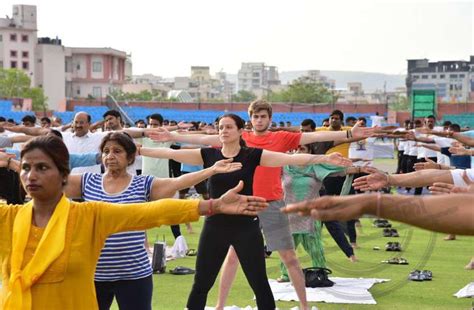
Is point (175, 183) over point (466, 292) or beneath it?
over

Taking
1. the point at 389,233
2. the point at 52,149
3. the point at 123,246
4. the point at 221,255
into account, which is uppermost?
the point at 52,149

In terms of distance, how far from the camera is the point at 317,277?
10062mm

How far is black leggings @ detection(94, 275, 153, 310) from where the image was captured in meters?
5.95

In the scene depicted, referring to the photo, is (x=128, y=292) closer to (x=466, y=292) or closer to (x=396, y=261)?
(x=466, y=292)

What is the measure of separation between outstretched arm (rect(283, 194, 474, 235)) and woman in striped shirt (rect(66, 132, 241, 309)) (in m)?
2.75

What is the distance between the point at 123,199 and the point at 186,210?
1.64m

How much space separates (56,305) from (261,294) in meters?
3.32

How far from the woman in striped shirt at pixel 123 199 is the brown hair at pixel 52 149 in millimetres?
1551

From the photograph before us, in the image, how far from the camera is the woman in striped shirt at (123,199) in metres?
5.96

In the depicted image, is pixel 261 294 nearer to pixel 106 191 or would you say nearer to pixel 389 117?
pixel 106 191

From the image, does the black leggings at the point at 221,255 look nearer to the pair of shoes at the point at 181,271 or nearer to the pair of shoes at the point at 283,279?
the pair of shoes at the point at 283,279

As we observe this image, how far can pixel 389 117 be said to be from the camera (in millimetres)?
63656

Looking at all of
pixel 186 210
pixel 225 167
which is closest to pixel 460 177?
pixel 225 167

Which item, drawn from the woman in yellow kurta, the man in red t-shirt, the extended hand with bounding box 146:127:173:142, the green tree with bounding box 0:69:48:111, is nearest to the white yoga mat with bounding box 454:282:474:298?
the man in red t-shirt
